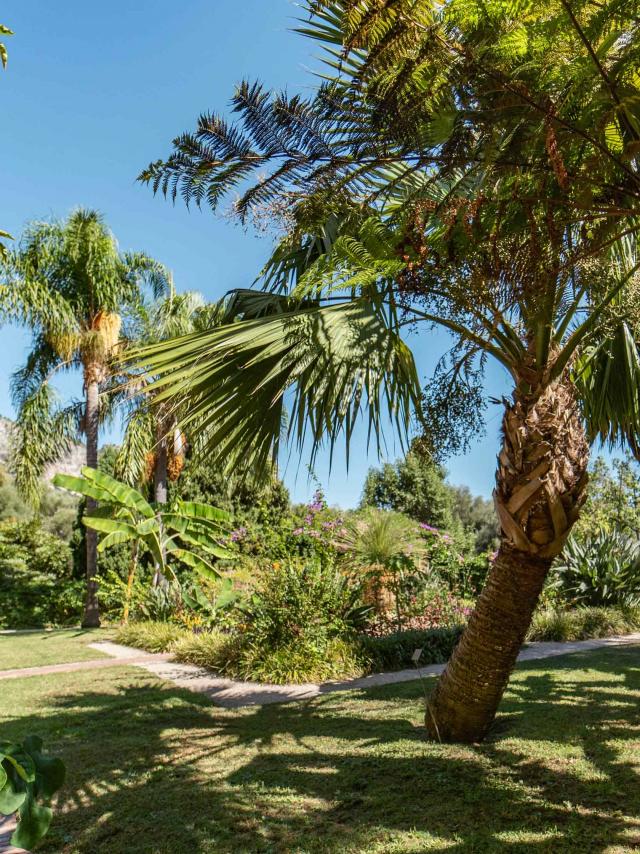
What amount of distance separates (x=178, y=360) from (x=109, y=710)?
194 inches

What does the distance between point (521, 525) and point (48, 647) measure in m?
11.8

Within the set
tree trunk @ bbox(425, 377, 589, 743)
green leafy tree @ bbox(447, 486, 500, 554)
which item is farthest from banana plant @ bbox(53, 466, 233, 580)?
green leafy tree @ bbox(447, 486, 500, 554)

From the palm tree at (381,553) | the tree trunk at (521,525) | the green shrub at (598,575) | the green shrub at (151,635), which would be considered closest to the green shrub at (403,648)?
the palm tree at (381,553)

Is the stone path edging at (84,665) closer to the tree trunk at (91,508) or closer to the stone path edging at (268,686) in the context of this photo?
the stone path edging at (268,686)

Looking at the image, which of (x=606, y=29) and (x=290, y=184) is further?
(x=290, y=184)

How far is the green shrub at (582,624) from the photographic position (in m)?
11.6

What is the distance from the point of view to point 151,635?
12102 millimetres

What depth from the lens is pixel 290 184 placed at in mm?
3982

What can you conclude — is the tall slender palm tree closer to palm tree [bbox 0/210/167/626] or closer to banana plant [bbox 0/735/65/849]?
palm tree [bbox 0/210/167/626]

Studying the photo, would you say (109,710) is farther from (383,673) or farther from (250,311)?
(250,311)

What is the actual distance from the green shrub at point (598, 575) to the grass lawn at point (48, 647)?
9967mm

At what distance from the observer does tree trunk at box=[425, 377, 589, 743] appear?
449cm

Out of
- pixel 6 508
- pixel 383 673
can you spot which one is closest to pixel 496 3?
pixel 383 673

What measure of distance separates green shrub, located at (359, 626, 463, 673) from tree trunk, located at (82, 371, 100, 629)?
375 inches
